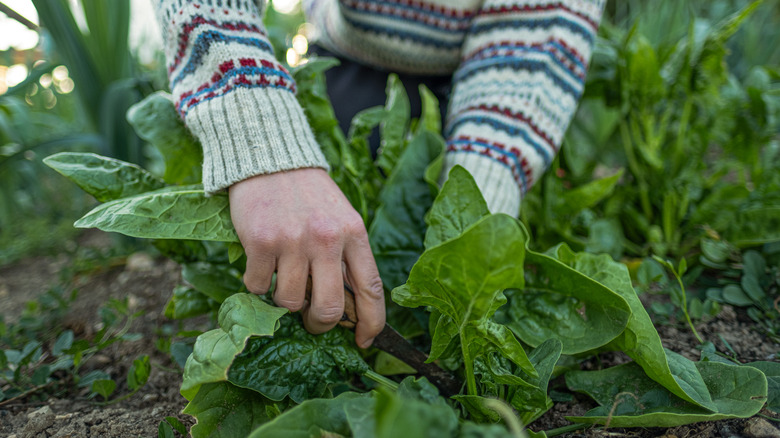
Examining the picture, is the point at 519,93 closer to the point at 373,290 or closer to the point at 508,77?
the point at 508,77

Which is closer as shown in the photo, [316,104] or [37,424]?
[37,424]

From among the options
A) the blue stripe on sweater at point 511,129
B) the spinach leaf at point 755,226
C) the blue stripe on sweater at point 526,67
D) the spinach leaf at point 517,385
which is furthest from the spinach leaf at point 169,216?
the spinach leaf at point 755,226

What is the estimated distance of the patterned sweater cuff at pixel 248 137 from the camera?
0.79 m

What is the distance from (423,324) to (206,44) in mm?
646

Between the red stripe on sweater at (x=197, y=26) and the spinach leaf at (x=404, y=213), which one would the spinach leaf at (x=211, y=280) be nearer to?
the spinach leaf at (x=404, y=213)

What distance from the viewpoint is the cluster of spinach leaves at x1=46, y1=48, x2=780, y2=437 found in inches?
24.8

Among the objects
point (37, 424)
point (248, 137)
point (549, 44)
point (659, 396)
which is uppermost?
point (549, 44)

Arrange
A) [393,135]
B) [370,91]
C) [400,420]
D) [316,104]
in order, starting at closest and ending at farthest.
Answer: [400,420]
[316,104]
[393,135]
[370,91]

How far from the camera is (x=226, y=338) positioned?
678 mm

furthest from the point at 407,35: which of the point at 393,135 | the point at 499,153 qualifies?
the point at 499,153

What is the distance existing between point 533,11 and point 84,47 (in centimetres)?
147

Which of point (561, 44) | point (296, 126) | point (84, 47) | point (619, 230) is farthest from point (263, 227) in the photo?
point (84, 47)

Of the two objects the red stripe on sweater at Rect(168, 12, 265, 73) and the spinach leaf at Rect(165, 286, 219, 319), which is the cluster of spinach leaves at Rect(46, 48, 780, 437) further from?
the red stripe on sweater at Rect(168, 12, 265, 73)

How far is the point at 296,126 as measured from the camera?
0.85m
